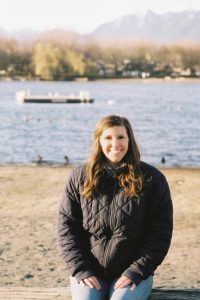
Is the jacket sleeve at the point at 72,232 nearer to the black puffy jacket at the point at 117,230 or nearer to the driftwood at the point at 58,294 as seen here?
the black puffy jacket at the point at 117,230

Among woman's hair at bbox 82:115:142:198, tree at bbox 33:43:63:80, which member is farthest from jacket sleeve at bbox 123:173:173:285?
tree at bbox 33:43:63:80

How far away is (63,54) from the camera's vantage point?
6973 inches

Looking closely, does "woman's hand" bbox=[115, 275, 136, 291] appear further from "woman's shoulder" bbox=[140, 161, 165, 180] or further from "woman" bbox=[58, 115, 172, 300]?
"woman's shoulder" bbox=[140, 161, 165, 180]

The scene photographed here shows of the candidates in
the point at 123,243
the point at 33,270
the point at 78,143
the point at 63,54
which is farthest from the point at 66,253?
the point at 63,54

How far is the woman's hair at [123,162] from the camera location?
433 centimetres

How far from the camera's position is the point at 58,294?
4680mm

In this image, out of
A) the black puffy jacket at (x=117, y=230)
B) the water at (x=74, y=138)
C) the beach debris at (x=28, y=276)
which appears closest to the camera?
the black puffy jacket at (x=117, y=230)

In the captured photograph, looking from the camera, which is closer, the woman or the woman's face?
the woman

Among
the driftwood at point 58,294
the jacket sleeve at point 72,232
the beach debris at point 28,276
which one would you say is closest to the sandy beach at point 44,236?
the beach debris at point 28,276

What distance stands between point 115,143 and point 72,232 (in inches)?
29.5

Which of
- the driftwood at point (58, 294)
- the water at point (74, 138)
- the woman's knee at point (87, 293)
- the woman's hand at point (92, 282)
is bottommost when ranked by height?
the water at point (74, 138)

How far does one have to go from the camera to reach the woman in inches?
169

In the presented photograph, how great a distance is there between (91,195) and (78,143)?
32.5m

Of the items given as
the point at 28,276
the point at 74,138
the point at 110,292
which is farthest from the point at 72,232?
the point at 74,138
